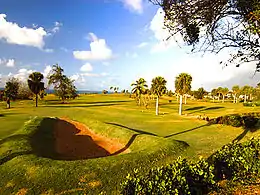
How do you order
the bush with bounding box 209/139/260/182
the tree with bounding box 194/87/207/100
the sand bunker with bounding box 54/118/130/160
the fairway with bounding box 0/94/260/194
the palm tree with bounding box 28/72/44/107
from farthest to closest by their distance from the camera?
the tree with bounding box 194/87/207/100
the palm tree with bounding box 28/72/44/107
the sand bunker with bounding box 54/118/130/160
the fairway with bounding box 0/94/260/194
the bush with bounding box 209/139/260/182

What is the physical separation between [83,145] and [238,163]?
19428 mm

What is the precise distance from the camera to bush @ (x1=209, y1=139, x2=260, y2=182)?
11.3 m

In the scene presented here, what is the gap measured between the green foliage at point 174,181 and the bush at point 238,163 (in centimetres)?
165

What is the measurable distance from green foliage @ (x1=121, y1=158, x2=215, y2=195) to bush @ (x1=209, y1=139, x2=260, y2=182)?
1.65 meters

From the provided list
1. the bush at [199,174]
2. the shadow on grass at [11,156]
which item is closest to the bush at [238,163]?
the bush at [199,174]

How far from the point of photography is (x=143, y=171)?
17672mm

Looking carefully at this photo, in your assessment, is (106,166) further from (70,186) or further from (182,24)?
(182,24)

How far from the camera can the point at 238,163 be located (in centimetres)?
1151

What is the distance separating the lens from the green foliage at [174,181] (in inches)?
345

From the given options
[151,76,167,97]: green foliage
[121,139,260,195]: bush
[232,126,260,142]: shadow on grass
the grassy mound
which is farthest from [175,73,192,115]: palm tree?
[121,139,260,195]: bush

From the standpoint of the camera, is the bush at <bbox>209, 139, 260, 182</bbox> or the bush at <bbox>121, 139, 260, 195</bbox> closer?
the bush at <bbox>121, 139, 260, 195</bbox>

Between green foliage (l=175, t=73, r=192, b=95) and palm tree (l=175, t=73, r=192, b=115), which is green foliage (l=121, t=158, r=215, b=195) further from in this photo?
green foliage (l=175, t=73, r=192, b=95)

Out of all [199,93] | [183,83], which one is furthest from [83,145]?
[199,93]

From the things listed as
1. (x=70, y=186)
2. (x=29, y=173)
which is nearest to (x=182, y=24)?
(x=70, y=186)
